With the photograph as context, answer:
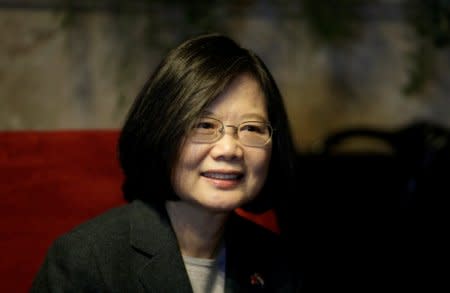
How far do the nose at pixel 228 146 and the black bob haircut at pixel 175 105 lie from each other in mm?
63

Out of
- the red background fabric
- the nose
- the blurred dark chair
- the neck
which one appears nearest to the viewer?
the nose

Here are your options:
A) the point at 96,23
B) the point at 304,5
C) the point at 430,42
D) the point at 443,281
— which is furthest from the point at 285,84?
the point at 443,281

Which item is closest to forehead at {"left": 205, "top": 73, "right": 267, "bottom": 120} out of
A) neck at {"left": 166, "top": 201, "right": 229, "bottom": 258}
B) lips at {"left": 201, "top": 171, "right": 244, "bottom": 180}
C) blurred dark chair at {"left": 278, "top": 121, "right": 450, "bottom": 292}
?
lips at {"left": 201, "top": 171, "right": 244, "bottom": 180}

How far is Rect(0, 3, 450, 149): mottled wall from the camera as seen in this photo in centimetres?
199

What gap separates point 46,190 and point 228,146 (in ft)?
1.81

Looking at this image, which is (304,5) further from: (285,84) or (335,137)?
(335,137)

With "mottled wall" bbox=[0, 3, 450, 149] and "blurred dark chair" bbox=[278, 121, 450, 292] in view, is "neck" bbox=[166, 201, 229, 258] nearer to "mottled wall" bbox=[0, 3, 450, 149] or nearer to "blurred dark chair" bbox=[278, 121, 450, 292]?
"blurred dark chair" bbox=[278, 121, 450, 292]

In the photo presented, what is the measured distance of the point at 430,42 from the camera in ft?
7.63

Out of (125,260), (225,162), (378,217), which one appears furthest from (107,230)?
(378,217)

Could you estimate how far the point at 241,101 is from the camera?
1021 mm

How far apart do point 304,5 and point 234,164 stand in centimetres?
140

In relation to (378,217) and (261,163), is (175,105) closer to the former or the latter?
(261,163)

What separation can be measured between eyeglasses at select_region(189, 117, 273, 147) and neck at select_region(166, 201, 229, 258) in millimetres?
171

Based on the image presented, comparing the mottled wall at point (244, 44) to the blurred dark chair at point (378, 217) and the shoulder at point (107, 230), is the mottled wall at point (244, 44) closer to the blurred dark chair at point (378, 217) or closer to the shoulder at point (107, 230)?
the blurred dark chair at point (378, 217)
